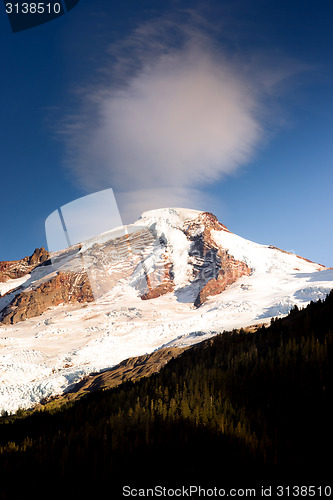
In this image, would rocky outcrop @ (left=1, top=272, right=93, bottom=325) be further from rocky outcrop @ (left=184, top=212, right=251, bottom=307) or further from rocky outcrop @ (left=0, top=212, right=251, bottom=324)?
rocky outcrop @ (left=184, top=212, right=251, bottom=307)

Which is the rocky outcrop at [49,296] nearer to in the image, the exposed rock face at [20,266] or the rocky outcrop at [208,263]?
the rocky outcrop at [208,263]

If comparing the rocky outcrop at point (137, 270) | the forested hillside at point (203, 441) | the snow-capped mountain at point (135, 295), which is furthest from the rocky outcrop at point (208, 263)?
the forested hillside at point (203, 441)

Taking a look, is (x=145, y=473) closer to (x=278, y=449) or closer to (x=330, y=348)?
(x=278, y=449)

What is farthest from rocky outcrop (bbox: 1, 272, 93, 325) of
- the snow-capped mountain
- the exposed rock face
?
the exposed rock face

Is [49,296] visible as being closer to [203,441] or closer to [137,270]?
[137,270]

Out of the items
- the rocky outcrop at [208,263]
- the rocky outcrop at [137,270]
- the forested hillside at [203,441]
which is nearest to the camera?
the forested hillside at [203,441]

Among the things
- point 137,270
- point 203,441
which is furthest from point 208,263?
point 203,441
